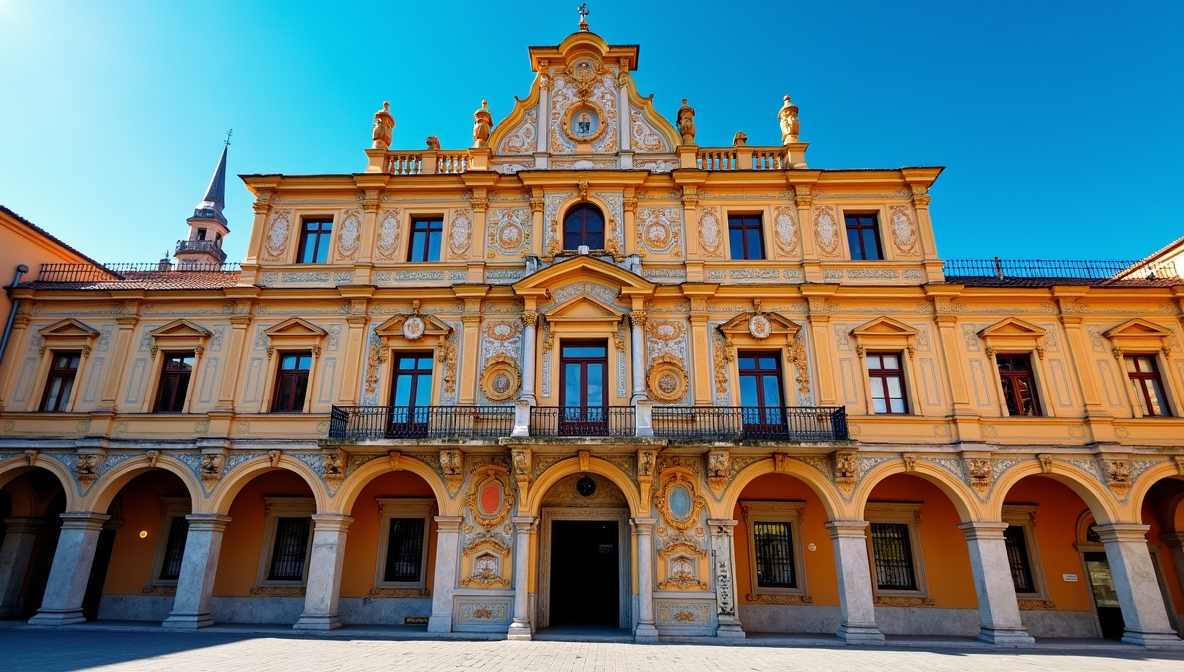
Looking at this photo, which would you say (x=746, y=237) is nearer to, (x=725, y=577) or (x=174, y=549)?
(x=725, y=577)

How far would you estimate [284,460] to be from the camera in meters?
16.5

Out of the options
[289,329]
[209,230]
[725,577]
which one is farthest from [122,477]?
[209,230]

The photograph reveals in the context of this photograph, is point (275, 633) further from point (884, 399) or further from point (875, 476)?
point (884, 399)

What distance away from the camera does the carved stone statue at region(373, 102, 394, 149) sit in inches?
785

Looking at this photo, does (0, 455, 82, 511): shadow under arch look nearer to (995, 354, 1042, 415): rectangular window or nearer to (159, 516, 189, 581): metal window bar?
(159, 516, 189, 581): metal window bar

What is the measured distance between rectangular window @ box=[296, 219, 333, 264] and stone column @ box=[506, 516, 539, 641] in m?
10.2

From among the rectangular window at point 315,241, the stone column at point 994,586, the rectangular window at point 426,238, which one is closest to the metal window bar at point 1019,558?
the stone column at point 994,586

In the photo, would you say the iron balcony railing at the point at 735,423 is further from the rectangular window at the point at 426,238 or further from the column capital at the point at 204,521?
the column capital at the point at 204,521

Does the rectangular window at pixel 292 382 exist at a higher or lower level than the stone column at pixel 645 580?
higher

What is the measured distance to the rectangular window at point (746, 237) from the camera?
18562 mm

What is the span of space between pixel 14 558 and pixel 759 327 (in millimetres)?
22122

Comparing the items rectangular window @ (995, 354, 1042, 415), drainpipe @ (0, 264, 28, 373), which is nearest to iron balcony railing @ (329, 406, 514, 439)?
drainpipe @ (0, 264, 28, 373)

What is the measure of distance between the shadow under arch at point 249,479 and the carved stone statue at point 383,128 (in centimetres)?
1012

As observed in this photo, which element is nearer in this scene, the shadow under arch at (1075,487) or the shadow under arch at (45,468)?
the shadow under arch at (1075,487)
